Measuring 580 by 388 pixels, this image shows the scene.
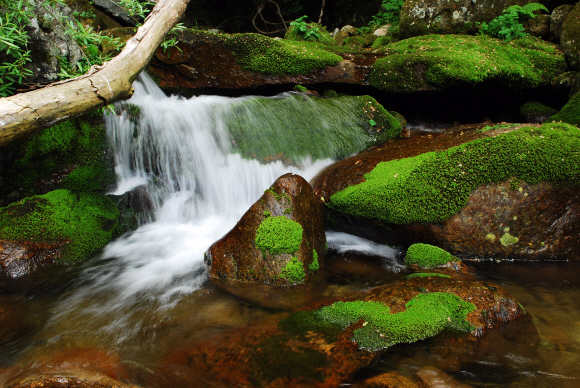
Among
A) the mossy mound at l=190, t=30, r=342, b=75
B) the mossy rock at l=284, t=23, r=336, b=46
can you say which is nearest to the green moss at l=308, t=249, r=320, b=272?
the mossy mound at l=190, t=30, r=342, b=75

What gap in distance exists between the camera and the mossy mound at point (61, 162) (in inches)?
211

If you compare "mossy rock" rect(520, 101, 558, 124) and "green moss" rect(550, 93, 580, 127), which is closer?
"green moss" rect(550, 93, 580, 127)

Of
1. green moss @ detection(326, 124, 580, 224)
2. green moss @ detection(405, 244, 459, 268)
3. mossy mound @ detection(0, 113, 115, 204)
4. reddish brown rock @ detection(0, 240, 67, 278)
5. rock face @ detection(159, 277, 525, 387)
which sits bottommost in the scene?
green moss @ detection(405, 244, 459, 268)

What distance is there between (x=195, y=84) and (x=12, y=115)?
5065 millimetres

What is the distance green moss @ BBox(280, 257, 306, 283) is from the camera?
13.3ft

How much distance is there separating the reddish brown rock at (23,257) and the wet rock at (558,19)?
36.9 ft

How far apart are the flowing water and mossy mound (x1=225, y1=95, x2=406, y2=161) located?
0.06m

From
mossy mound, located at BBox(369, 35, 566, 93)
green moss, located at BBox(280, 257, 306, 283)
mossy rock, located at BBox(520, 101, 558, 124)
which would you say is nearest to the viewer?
green moss, located at BBox(280, 257, 306, 283)

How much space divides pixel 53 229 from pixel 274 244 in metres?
3.26

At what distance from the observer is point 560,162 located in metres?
4.57

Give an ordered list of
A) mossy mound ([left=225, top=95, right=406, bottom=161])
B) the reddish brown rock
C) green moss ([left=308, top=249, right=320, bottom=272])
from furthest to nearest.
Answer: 1. mossy mound ([left=225, top=95, right=406, bottom=161])
2. the reddish brown rock
3. green moss ([left=308, top=249, right=320, bottom=272])

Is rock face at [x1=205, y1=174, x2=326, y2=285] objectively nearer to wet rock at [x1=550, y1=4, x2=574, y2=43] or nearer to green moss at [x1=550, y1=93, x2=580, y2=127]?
green moss at [x1=550, y1=93, x2=580, y2=127]

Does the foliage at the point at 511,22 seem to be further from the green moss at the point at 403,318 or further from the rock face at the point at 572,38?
the green moss at the point at 403,318

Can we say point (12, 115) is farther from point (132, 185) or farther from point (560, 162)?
point (560, 162)
